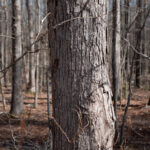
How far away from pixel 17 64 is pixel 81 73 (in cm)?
660

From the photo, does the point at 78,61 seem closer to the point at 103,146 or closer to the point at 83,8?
the point at 83,8

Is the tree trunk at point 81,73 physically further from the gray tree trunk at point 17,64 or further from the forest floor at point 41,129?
the gray tree trunk at point 17,64

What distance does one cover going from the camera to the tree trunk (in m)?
1.74

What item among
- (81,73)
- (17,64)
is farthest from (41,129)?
(81,73)

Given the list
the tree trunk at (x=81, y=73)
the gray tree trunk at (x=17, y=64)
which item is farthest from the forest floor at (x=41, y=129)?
the tree trunk at (x=81, y=73)

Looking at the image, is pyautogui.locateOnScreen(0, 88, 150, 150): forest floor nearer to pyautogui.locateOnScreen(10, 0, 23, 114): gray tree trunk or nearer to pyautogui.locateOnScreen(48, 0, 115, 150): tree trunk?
pyautogui.locateOnScreen(10, 0, 23, 114): gray tree trunk

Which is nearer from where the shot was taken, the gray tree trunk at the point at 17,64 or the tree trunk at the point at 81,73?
the tree trunk at the point at 81,73

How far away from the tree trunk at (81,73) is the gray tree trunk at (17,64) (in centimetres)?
633

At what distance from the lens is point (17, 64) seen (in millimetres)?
8023

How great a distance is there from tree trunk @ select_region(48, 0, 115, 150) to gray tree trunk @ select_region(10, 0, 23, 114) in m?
6.33

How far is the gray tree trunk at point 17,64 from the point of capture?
7951 millimetres

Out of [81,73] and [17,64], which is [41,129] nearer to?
[17,64]

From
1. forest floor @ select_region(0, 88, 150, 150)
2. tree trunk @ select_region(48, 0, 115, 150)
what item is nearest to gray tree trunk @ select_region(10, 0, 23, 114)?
forest floor @ select_region(0, 88, 150, 150)

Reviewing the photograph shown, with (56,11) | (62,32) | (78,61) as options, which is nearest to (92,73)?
(78,61)
